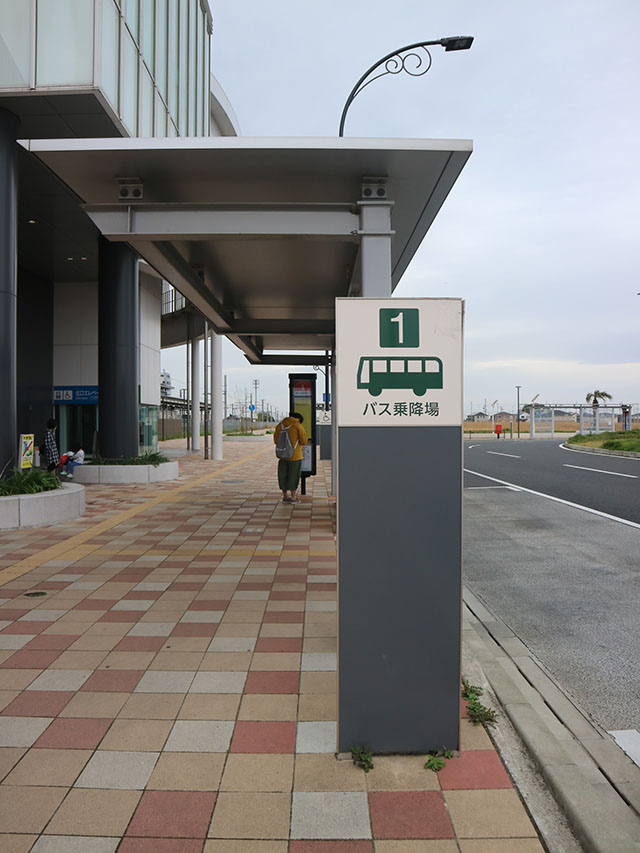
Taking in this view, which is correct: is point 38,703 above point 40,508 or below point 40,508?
below

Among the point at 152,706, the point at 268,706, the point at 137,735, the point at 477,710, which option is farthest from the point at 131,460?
the point at 477,710

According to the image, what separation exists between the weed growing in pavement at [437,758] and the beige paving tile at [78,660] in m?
2.20

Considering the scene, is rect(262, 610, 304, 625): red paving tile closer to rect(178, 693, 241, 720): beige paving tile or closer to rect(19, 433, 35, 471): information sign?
rect(178, 693, 241, 720): beige paving tile

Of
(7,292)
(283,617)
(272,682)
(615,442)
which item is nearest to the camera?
(272,682)

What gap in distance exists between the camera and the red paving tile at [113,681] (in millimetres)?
3730

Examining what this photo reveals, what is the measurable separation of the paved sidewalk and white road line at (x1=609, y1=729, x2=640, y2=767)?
69 centimetres

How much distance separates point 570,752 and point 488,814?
27.1 inches

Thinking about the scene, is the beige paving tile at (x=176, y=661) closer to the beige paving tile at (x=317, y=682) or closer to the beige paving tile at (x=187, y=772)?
the beige paving tile at (x=317, y=682)

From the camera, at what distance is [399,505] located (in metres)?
2.93

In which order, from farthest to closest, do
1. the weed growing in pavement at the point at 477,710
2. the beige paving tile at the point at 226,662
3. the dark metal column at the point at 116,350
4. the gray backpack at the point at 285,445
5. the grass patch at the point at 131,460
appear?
the dark metal column at the point at 116,350 < the grass patch at the point at 131,460 < the gray backpack at the point at 285,445 < the beige paving tile at the point at 226,662 < the weed growing in pavement at the point at 477,710

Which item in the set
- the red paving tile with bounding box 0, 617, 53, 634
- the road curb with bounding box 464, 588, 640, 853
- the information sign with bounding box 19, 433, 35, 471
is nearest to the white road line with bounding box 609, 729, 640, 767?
the road curb with bounding box 464, 588, 640, 853

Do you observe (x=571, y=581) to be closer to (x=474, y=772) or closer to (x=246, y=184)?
(x=474, y=772)

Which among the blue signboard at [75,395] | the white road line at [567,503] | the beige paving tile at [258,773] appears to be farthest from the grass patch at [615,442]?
the beige paving tile at [258,773]

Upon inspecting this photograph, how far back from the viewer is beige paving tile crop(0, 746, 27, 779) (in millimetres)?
2895
